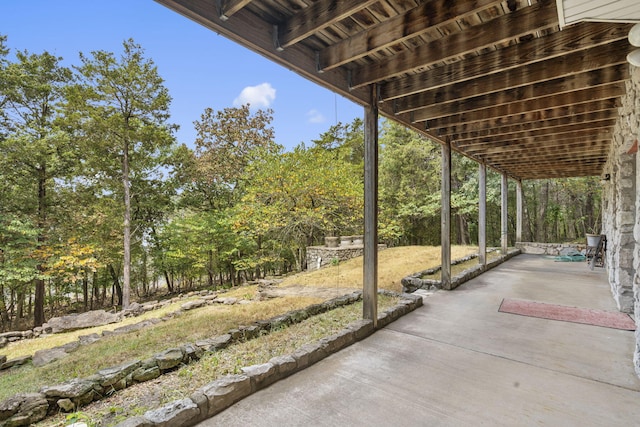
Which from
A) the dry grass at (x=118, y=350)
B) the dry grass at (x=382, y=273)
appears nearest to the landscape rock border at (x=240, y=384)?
the dry grass at (x=118, y=350)

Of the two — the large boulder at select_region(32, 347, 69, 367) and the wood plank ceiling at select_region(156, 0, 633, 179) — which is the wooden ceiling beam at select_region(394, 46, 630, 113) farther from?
the large boulder at select_region(32, 347, 69, 367)

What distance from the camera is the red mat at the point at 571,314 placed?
10.5 ft

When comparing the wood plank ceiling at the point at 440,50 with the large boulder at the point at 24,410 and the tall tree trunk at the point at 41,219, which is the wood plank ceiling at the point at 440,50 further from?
the tall tree trunk at the point at 41,219

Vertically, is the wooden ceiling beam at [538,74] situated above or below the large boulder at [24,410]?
above

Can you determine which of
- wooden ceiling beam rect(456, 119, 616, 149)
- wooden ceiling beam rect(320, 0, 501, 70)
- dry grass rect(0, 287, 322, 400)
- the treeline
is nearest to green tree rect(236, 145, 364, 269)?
the treeline

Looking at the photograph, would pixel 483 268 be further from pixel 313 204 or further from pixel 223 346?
pixel 223 346

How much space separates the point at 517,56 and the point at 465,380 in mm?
2638

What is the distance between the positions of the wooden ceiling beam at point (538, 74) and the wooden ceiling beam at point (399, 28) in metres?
1.31

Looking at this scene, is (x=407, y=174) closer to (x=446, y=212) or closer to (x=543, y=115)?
(x=446, y=212)

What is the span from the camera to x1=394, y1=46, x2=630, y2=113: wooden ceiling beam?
2359mm

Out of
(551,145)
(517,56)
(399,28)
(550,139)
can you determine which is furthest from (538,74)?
(551,145)

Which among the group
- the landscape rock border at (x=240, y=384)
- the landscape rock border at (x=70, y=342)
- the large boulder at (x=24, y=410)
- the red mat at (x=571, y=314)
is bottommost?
the landscape rock border at (x=70, y=342)

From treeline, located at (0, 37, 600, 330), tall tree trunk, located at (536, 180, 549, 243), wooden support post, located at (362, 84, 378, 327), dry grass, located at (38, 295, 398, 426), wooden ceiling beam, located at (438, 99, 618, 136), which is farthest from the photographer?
tall tree trunk, located at (536, 180, 549, 243)

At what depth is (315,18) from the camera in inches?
75.4
